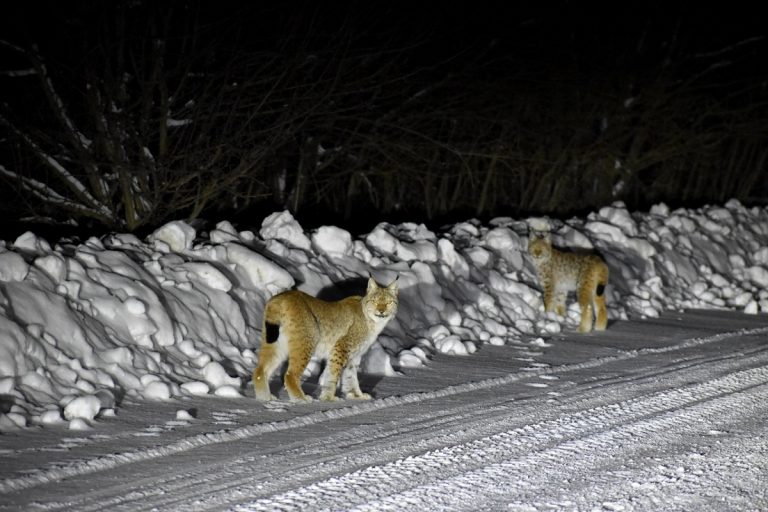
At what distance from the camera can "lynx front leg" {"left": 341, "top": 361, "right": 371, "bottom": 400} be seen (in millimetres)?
8445

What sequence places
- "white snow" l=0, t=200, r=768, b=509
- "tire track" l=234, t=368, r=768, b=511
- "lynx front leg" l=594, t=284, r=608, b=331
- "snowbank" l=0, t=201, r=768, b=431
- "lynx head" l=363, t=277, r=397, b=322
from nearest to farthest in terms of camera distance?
"tire track" l=234, t=368, r=768, b=511, "white snow" l=0, t=200, r=768, b=509, "snowbank" l=0, t=201, r=768, b=431, "lynx head" l=363, t=277, r=397, b=322, "lynx front leg" l=594, t=284, r=608, b=331

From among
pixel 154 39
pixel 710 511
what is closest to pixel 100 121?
pixel 154 39

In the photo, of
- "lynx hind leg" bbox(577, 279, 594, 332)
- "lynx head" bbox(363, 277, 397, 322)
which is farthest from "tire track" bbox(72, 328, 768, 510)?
"lynx hind leg" bbox(577, 279, 594, 332)

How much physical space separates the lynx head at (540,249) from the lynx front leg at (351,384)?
528 centimetres

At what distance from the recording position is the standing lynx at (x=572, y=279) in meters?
12.6

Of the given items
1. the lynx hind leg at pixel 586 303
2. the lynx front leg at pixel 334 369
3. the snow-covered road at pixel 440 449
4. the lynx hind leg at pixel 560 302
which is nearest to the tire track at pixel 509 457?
the snow-covered road at pixel 440 449

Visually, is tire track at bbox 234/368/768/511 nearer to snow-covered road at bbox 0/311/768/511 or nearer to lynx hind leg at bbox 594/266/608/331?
snow-covered road at bbox 0/311/768/511

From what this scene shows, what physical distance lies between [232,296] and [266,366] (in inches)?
69.5

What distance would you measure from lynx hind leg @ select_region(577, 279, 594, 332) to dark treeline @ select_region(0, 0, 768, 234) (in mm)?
4002

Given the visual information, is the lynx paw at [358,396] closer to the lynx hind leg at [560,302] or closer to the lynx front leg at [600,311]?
the lynx front leg at [600,311]

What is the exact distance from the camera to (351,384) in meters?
8.58

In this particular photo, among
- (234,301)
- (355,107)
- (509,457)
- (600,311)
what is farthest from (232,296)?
(355,107)

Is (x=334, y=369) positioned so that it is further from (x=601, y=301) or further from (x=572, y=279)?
(x=572, y=279)

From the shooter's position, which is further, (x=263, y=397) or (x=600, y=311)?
(x=600, y=311)
